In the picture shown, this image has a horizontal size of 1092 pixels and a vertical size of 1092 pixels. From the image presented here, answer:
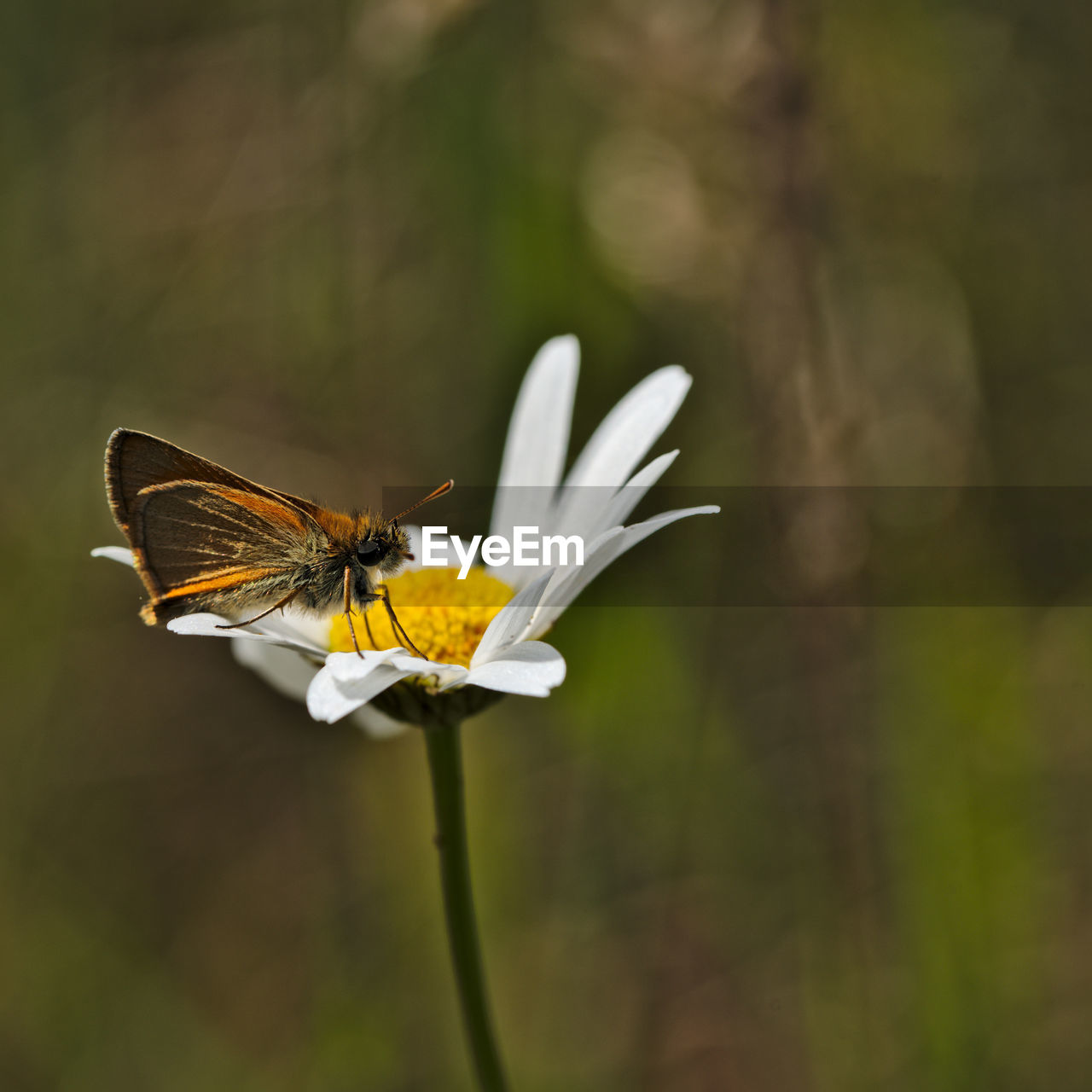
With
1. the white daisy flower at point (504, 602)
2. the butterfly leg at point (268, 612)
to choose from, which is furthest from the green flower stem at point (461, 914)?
the butterfly leg at point (268, 612)

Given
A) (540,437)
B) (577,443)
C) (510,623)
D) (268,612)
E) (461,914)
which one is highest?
(577,443)

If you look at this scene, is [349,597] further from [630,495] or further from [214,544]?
[630,495]

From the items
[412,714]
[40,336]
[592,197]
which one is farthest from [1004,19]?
[40,336]

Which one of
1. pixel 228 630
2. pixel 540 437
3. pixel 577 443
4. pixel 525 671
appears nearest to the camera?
pixel 525 671

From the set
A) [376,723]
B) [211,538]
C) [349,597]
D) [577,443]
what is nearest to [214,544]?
[211,538]

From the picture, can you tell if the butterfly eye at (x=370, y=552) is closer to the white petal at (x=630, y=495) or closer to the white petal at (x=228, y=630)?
the white petal at (x=228, y=630)

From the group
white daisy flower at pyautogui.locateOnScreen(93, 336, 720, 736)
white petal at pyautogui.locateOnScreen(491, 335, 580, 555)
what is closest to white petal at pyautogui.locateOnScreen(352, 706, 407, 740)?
white daisy flower at pyautogui.locateOnScreen(93, 336, 720, 736)
